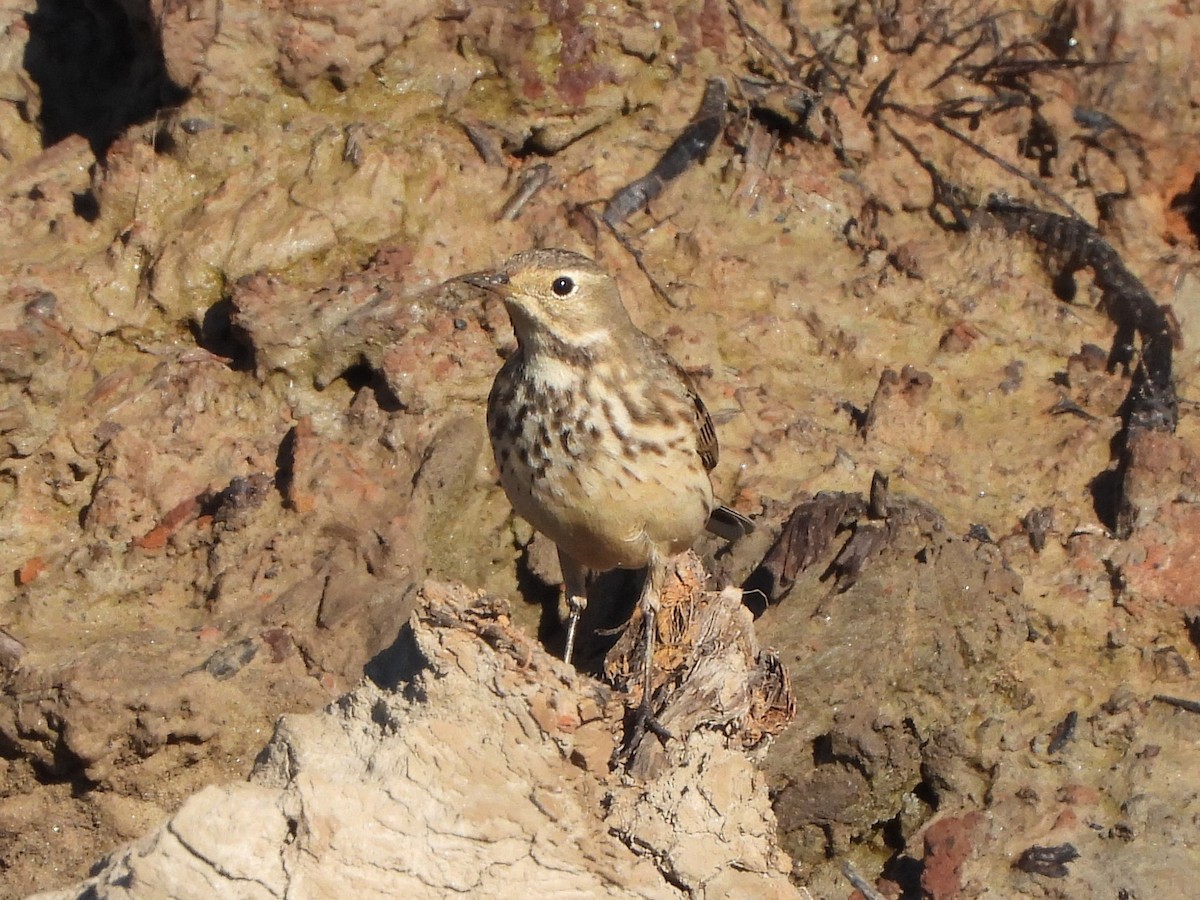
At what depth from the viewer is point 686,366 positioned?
778 centimetres

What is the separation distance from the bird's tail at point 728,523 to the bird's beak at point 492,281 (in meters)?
1.52

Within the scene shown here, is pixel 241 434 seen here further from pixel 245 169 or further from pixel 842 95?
pixel 842 95

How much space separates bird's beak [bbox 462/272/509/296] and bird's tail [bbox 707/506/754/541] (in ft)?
4.98

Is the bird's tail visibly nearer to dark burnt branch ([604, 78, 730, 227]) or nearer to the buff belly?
the buff belly

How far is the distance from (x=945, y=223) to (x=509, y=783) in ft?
16.6

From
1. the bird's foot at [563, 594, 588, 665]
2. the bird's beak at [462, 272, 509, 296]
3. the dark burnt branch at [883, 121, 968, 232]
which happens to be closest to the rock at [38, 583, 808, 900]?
the bird's beak at [462, 272, 509, 296]

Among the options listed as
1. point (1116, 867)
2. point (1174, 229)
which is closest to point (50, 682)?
point (1116, 867)

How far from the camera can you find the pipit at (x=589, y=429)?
19.0 feet

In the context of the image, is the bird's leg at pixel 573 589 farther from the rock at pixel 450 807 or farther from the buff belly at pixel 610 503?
the rock at pixel 450 807

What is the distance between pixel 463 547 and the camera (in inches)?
280

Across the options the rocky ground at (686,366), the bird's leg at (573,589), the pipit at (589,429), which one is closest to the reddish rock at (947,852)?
the rocky ground at (686,366)

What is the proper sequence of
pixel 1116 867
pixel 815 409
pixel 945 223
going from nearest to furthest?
1. pixel 1116 867
2. pixel 815 409
3. pixel 945 223

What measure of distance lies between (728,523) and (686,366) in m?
1.24

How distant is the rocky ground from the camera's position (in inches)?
251
